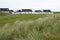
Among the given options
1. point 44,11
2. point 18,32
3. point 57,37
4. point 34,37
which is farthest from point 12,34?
point 44,11

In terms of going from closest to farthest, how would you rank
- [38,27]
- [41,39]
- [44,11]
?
1. [41,39]
2. [38,27]
3. [44,11]

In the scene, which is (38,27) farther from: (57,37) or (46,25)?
(57,37)

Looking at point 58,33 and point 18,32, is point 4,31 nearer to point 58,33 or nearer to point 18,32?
point 18,32

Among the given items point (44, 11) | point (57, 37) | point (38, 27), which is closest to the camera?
point (57, 37)

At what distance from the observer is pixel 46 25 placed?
19734mm

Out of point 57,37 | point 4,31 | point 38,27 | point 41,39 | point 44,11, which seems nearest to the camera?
point 41,39

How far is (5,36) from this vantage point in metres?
16.4

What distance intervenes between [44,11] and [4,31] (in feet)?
253

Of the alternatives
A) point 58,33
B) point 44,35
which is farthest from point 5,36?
point 58,33

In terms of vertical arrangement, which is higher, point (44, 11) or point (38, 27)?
point (38, 27)

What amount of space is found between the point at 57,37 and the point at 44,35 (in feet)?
3.07

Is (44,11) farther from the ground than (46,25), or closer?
closer

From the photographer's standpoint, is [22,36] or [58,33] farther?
[58,33]

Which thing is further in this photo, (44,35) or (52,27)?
(52,27)
